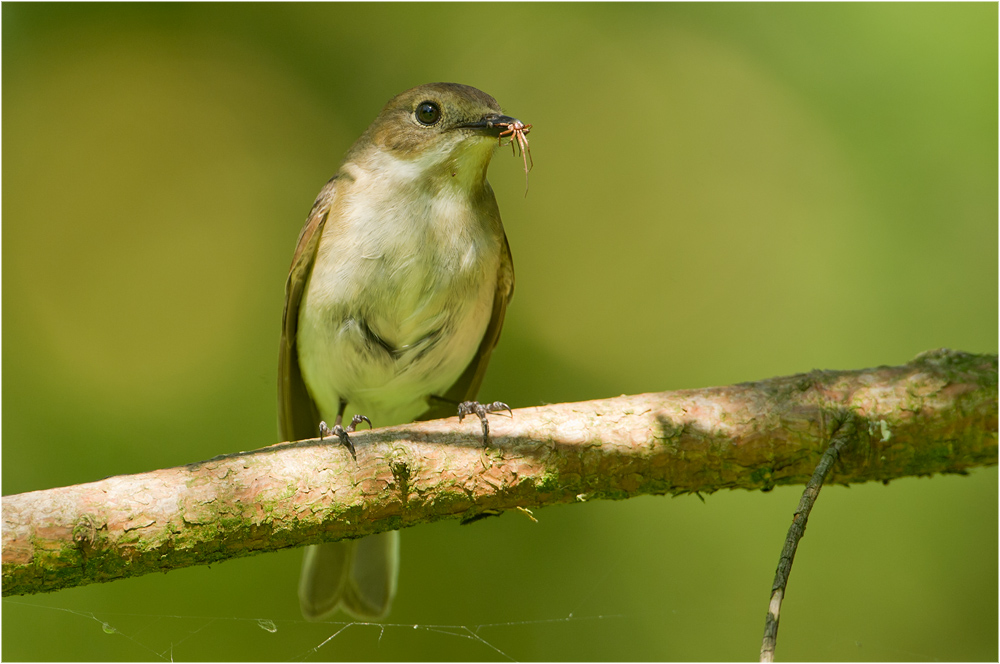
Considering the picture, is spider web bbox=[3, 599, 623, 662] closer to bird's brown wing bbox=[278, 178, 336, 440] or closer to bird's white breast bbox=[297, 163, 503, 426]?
bird's brown wing bbox=[278, 178, 336, 440]

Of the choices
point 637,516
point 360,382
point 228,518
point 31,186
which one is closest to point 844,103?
point 637,516

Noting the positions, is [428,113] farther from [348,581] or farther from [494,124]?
[348,581]

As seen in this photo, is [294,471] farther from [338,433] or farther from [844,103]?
[844,103]

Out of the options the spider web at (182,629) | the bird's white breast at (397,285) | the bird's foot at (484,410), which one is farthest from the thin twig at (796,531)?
the spider web at (182,629)

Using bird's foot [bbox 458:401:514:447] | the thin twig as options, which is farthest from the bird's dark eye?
the thin twig

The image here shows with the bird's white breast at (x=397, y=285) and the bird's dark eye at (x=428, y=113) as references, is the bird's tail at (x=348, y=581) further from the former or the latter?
the bird's dark eye at (x=428, y=113)

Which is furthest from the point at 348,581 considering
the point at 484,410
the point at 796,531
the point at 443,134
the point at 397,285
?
the point at 796,531
